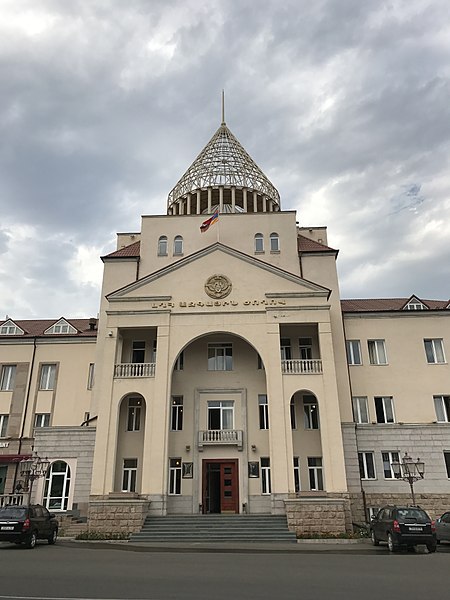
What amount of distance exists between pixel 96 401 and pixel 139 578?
18.6m

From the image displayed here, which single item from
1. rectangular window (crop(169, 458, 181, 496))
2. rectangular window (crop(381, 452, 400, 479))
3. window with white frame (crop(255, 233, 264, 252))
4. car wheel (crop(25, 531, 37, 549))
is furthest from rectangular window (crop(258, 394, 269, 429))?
car wheel (crop(25, 531, 37, 549))

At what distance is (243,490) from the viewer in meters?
25.9

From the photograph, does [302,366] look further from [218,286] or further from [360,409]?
[218,286]

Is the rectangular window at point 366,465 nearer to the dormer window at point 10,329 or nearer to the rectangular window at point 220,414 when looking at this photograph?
the rectangular window at point 220,414

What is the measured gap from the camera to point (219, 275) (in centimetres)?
2803

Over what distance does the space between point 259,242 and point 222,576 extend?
23057 mm

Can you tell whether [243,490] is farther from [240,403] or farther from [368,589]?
[368,589]

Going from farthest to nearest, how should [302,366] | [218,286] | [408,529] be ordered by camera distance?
[218,286] → [302,366] → [408,529]

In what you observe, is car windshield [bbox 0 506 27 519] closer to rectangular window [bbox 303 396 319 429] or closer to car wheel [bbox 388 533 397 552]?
car wheel [bbox 388 533 397 552]

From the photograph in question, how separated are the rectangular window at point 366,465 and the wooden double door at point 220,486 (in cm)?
660

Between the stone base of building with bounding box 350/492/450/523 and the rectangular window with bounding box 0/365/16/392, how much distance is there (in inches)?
853

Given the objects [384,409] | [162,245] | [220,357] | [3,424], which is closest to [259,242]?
[162,245]

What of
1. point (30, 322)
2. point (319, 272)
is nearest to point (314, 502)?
point (319, 272)

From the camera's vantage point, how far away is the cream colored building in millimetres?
24953
